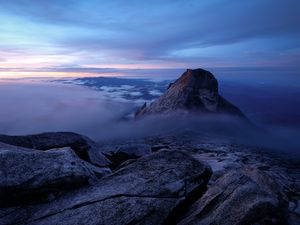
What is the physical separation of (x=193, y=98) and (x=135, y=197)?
38831 millimetres

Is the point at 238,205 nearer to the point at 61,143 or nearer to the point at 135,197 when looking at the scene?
the point at 135,197

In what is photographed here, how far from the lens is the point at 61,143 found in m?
16.4

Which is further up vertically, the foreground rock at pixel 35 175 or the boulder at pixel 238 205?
the foreground rock at pixel 35 175

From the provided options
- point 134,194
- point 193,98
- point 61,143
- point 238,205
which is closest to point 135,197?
point 134,194

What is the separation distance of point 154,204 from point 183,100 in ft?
126

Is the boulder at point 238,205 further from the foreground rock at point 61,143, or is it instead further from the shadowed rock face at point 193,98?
the shadowed rock face at point 193,98

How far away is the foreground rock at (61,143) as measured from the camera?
1545 cm

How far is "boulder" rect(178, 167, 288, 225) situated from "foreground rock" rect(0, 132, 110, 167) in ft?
26.3

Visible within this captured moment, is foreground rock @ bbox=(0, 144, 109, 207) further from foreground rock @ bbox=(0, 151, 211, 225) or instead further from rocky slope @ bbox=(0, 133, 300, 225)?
foreground rock @ bbox=(0, 151, 211, 225)

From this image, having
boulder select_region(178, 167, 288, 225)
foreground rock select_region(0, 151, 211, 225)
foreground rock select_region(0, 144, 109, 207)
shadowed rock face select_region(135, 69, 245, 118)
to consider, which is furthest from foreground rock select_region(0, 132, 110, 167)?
shadowed rock face select_region(135, 69, 245, 118)

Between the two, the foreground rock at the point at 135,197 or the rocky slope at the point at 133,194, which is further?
the rocky slope at the point at 133,194

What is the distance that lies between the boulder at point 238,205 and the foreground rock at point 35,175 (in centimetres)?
423

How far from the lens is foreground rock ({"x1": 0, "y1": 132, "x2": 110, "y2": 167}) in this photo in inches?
608

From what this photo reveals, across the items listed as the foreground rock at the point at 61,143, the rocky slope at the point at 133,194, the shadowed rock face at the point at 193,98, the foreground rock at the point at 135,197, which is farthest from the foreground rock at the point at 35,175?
the shadowed rock face at the point at 193,98
